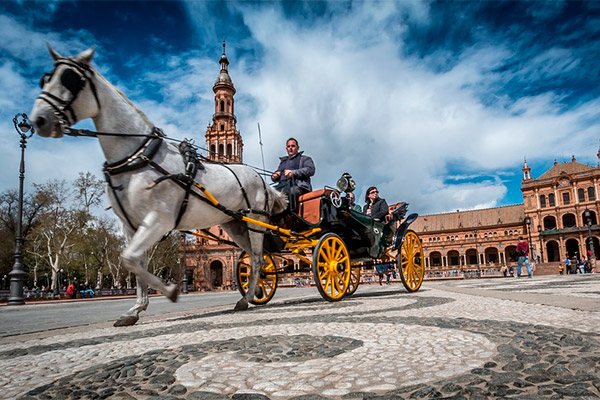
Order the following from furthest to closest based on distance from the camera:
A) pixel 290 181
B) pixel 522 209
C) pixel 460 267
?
pixel 522 209, pixel 460 267, pixel 290 181

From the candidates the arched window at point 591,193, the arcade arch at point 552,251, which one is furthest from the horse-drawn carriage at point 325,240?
the arcade arch at point 552,251

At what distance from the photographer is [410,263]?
8.31 m

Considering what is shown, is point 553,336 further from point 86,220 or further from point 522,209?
point 522,209

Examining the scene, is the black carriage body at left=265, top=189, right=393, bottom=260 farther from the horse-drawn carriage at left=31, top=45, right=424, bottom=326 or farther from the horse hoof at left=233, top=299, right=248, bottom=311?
the horse hoof at left=233, top=299, right=248, bottom=311

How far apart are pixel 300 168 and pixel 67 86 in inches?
139

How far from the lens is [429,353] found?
226 cm

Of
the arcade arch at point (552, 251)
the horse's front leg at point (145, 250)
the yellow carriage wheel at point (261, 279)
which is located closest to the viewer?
the horse's front leg at point (145, 250)

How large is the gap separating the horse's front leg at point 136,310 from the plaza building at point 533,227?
156ft

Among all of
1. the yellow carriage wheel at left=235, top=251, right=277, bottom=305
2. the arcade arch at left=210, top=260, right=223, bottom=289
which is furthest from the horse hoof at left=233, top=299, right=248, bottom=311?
the arcade arch at left=210, top=260, right=223, bottom=289

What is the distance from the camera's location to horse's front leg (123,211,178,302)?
390 cm

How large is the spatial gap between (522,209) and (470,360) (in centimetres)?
8871

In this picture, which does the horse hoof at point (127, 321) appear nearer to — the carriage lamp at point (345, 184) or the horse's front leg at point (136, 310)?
the horse's front leg at point (136, 310)

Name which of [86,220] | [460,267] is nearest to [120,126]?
[86,220]

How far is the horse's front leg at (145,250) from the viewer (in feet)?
12.8
